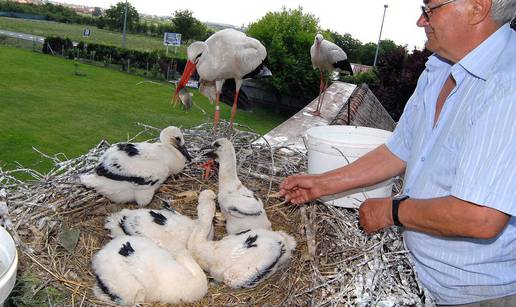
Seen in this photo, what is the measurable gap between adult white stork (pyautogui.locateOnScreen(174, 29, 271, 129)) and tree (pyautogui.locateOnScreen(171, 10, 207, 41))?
33.2 metres

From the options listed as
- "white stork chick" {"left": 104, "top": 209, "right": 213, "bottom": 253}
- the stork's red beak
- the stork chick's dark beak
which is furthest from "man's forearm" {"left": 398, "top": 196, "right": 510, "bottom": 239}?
the stork's red beak

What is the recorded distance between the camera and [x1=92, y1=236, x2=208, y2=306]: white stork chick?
2516mm

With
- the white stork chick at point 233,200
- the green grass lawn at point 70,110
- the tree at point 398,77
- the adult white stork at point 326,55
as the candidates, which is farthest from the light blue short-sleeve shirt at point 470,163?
the tree at point 398,77

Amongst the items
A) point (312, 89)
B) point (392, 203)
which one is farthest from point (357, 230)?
point (312, 89)

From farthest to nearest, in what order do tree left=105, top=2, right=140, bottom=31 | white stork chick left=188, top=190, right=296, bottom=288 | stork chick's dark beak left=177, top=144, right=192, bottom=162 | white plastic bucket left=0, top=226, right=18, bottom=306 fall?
tree left=105, top=2, right=140, bottom=31, stork chick's dark beak left=177, top=144, right=192, bottom=162, white stork chick left=188, top=190, right=296, bottom=288, white plastic bucket left=0, top=226, right=18, bottom=306

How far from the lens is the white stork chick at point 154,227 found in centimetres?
311

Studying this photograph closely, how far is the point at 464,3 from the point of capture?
1892mm

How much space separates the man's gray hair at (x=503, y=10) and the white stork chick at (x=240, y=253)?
170cm

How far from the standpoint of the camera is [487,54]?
75.1 inches

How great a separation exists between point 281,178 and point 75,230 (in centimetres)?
151

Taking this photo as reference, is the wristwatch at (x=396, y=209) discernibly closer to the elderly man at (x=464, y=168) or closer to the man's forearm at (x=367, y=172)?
the elderly man at (x=464, y=168)

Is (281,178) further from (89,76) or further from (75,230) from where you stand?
(89,76)

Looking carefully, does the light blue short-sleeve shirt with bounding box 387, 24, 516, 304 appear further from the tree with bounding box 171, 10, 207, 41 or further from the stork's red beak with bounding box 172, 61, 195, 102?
the tree with bounding box 171, 10, 207, 41

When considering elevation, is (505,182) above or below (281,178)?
above
